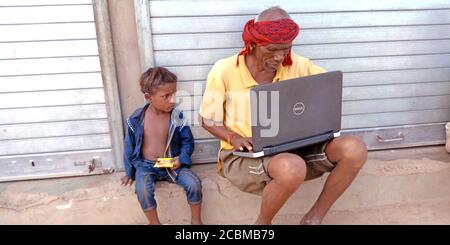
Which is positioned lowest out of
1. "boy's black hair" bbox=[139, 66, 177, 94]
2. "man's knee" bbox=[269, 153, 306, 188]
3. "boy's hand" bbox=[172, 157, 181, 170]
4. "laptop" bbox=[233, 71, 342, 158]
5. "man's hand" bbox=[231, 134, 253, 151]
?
"boy's hand" bbox=[172, 157, 181, 170]

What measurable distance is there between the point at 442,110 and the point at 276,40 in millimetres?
1721

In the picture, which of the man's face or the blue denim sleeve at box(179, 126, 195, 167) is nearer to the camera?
the man's face

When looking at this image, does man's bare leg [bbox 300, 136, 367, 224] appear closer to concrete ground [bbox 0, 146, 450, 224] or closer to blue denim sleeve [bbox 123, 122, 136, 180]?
concrete ground [bbox 0, 146, 450, 224]

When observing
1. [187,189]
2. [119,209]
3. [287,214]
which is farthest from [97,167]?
[287,214]

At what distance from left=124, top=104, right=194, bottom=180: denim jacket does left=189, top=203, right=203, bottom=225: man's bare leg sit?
0.26 meters

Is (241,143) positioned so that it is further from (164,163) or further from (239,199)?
(239,199)

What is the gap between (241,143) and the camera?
2.11 m

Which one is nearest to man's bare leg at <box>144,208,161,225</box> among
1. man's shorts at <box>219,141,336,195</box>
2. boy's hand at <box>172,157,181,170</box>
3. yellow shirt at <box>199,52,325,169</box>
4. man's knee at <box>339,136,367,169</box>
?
boy's hand at <box>172,157,181,170</box>

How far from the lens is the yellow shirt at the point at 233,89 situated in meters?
2.22

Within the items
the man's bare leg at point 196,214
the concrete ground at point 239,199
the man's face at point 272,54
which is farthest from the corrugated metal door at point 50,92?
the man's face at point 272,54

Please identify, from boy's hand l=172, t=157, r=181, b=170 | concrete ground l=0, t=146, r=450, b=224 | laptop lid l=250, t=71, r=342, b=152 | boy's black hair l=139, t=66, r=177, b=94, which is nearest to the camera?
laptop lid l=250, t=71, r=342, b=152

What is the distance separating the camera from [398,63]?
2.80 m

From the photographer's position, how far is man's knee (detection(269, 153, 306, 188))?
199cm

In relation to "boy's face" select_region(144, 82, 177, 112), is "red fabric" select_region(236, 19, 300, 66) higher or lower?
higher
